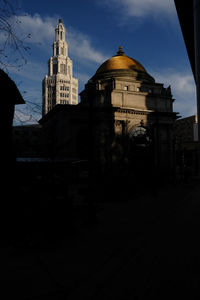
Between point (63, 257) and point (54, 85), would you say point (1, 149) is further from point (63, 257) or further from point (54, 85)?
point (54, 85)

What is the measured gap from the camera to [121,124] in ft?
103

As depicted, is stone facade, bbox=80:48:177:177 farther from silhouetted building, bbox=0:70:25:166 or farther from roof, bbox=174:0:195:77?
silhouetted building, bbox=0:70:25:166

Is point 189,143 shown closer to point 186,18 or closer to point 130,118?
point 130,118

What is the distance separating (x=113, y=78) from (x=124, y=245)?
100.0ft

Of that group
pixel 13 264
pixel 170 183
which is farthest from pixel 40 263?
pixel 170 183

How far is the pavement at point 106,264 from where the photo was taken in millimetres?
3906

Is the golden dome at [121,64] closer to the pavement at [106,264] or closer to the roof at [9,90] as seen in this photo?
the roof at [9,90]

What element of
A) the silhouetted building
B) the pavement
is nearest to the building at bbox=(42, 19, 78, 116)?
the silhouetted building

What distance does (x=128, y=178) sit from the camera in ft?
59.4

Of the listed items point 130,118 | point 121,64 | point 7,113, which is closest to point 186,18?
point 7,113

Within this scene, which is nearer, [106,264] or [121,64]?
[106,264]

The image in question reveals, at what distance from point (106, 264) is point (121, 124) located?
88.9 ft

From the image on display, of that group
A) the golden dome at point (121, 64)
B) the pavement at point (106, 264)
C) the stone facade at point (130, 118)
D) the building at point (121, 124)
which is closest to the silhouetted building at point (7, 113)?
the pavement at point (106, 264)

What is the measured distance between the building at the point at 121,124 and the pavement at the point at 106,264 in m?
19.6
